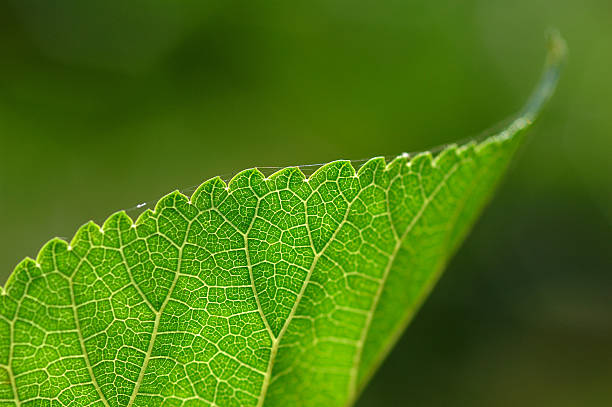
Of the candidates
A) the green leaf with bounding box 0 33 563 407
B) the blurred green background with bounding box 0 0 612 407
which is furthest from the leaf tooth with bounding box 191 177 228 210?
the blurred green background with bounding box 0 0 612 407

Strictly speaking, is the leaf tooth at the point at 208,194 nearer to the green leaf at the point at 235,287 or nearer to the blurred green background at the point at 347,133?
the green leaf at the point at 235,287

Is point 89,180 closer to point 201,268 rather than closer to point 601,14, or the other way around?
point 201,268

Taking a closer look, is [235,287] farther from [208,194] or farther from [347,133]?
[347,133]

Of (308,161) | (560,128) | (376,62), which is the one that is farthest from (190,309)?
(560,128)

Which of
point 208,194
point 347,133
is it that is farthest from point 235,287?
point 347,133

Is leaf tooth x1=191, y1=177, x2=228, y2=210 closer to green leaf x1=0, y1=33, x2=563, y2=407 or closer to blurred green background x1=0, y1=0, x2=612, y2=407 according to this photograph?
green leaf x1=0, y1=33, x2=563, y2=407

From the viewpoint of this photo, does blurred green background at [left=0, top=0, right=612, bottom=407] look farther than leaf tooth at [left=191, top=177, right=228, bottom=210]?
Yes

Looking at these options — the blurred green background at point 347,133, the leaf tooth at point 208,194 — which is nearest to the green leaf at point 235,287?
the leaf tooth at point 208,194
